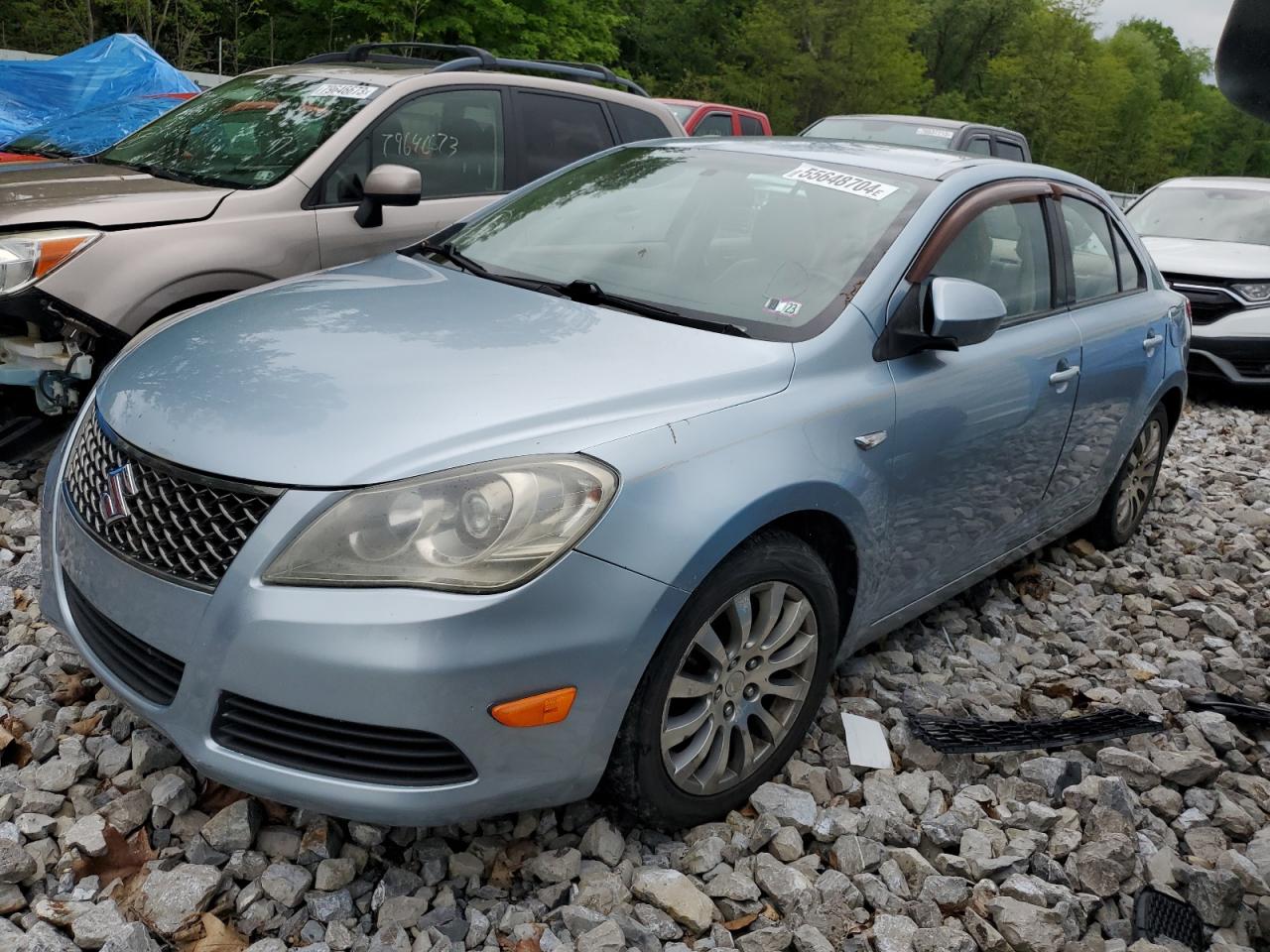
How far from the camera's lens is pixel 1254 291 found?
878 cm

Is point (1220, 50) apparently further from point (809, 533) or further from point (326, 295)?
point (326, 295)

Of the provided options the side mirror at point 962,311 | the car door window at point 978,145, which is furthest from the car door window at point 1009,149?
the side mirror at point 962,311

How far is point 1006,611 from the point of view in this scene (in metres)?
4.37

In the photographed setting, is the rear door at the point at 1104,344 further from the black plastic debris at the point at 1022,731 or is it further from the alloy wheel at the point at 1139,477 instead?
the black plastic debris at the point at 1022,731

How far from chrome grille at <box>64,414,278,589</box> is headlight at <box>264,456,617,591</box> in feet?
0.45

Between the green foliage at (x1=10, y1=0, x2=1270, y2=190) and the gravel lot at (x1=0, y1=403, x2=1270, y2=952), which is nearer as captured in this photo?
the gravel lot at (x1=0, y1=403, x2=1270, y2=952)

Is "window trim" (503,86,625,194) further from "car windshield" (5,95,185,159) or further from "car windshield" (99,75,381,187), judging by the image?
"car windshield" (5,95,185,159)

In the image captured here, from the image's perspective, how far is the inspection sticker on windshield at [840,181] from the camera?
3.46 m

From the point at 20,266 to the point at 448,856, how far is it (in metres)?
2.89

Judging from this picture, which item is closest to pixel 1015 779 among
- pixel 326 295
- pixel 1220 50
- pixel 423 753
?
pixel 423 753

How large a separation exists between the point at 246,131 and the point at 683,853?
415 cm

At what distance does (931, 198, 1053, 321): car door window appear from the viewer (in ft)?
11.3

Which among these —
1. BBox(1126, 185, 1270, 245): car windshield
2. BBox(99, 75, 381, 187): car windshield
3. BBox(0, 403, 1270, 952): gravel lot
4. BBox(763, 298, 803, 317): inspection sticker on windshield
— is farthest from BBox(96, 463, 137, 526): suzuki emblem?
BBox(1126, 185, 1270, 245): car windshield

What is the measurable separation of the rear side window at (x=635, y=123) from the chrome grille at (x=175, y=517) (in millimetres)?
4414
